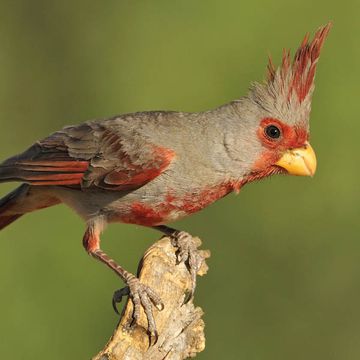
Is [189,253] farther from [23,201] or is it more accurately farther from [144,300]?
[23,201]

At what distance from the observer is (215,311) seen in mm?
9000

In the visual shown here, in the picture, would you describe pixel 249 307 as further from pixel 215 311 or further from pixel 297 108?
pixel 297 108

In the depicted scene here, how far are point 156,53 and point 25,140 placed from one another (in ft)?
4.40

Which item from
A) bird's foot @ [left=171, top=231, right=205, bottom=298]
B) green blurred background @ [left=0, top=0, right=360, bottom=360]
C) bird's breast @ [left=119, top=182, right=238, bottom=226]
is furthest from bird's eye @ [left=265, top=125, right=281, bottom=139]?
green blurred background @ [left=0, top=0, right=360, bottom=360]

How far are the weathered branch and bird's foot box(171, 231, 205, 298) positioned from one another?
0.08 metres

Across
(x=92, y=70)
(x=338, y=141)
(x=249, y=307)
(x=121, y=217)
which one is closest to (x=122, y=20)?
(x=92, y=70)

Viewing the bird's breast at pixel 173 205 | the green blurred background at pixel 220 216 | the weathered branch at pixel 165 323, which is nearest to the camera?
the weathered branch at pixel 165 323

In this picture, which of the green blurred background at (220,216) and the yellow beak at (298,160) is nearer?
the yellow beak at (298,160)

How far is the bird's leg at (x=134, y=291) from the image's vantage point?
244 inches

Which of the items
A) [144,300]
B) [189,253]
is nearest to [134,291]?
[144,300]

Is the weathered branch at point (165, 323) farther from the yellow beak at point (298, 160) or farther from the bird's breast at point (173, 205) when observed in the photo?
the yellow beak at point (298, 160)

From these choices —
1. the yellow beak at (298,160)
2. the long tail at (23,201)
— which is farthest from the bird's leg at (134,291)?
the yellow beak at (298,160)

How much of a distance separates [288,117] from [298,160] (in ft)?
0.82

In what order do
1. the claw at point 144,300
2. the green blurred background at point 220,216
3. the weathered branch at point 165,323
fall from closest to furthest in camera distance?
the weathered branch at point 165,323 → the claw at point 144,300 → the green blurred background at point 220,216
